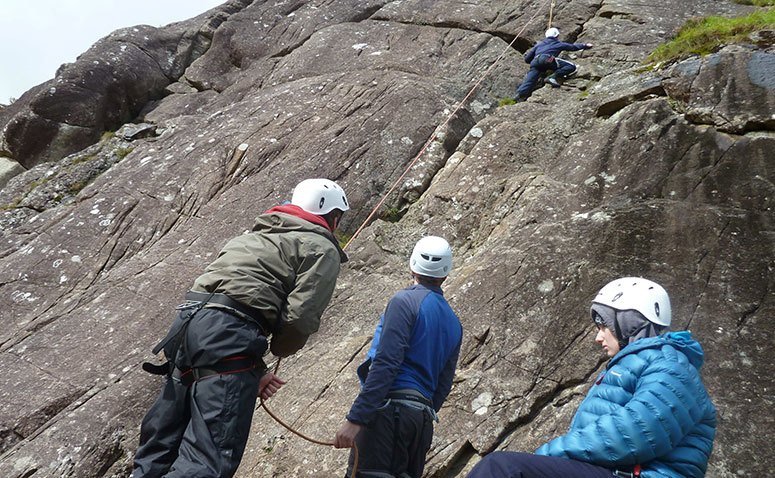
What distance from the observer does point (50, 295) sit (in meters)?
9.98

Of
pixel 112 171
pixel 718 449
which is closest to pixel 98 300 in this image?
pixel 112 171

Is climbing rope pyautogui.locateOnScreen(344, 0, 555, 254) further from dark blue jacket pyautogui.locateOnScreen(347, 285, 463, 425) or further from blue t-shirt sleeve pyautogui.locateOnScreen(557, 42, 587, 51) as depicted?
dark blue jacket pyautogui.locateOnScreen(347, 285, 463, 425)

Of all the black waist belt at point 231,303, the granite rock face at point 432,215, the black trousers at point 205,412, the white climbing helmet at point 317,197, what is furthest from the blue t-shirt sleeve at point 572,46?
the black trousers at point 205,412

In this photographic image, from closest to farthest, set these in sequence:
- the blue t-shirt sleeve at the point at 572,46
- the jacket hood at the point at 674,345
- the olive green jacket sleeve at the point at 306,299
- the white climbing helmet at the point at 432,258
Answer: the jacket hood at the point at 674,345 < the olive green jacket sleeve at the point at 306,299 < the white climbing helmet at the point at 432,258 < the blue t-shirt sleeve at the point at 572,46

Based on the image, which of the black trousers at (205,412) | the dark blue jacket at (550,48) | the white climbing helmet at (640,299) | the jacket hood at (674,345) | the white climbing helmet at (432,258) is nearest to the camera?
the jacket hood at (674,345)

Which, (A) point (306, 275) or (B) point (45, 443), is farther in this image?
(B) point (45, 443)

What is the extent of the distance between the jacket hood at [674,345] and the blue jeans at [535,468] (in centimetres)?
72

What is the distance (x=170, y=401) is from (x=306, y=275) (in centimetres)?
151

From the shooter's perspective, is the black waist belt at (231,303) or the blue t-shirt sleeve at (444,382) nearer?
the black waist belt at (231,303)

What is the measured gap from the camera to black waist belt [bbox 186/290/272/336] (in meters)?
5.43

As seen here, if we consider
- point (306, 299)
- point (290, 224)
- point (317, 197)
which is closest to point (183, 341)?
point (306, 299)

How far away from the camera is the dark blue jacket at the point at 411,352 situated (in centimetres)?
528

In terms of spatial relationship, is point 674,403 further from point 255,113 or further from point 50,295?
point 255,113

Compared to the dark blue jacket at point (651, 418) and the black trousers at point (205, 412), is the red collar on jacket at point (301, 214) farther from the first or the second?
the dark blue jacket at point (651, 418)
